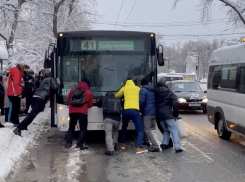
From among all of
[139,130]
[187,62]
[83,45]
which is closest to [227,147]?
[139,130]

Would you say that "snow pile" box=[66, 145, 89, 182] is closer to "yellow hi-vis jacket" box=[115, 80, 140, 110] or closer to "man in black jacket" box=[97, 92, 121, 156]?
"man in black jacket" box=[97, 92, 121, 156]

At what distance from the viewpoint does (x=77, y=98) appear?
902 cm

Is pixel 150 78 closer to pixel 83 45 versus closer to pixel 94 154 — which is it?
pixel 83 45

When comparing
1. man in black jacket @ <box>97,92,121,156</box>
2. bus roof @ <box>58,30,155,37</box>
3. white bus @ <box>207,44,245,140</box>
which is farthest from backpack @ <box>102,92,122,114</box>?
→ white bus @ <box>207,44,245,140</box>

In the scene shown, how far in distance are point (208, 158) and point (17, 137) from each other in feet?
15.9

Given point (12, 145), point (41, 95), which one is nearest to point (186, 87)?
point (41, 95)

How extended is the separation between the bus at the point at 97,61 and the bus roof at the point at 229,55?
1.90 meters

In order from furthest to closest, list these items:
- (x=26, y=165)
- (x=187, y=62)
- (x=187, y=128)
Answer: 1. (x=187, y=62)
2. (x=187, y=128)
3. (x=26, y=165)

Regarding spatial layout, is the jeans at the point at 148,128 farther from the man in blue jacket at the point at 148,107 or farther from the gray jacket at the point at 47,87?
the gray jacket at the point at 47,87

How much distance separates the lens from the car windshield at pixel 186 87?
64.9 feet

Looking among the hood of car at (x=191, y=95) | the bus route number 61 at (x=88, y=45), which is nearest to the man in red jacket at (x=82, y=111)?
the bus route number 61 at (x=88, y=45)

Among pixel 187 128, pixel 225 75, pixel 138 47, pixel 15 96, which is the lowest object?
pixel 187 128

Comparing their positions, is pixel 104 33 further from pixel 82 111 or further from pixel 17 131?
pixel 17 131

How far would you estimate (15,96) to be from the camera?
11125 millimetres
